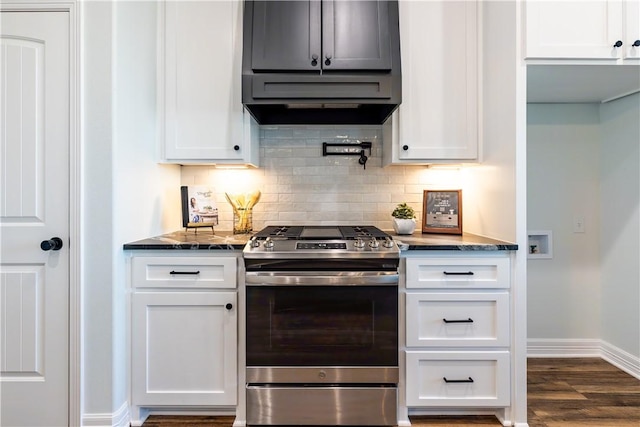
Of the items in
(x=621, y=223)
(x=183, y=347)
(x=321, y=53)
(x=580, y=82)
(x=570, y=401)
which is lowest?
(x=570, y=401)

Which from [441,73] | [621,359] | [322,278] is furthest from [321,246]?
[621,359]

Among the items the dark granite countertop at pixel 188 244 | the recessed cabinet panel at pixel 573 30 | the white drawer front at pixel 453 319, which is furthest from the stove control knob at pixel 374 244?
the recessed cabinet panel at pixel 573 30

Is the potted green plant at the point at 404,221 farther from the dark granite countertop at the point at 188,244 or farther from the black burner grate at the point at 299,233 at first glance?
the dark granite countertop at the point at 188,244

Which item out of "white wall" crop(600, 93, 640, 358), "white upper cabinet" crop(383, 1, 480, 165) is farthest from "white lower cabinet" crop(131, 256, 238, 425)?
"white wall" crop(600, 93, 640, 358)

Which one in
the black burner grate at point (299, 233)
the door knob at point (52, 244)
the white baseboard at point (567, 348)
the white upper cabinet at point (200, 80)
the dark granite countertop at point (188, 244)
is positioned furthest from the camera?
the white baseboard at point (567, 348)

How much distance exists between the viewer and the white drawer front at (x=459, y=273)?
181 cm

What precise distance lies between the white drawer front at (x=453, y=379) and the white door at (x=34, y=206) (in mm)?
1672

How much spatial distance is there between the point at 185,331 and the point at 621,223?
272cm

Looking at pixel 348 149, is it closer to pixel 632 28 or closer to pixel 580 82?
pixel 580 82

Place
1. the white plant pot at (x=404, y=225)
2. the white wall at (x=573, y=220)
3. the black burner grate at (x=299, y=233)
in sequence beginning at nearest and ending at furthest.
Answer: the black burner grate at (x=299, y=233), the white plant pot at (x=404, y=225), the white wall at (x=573, y=220)

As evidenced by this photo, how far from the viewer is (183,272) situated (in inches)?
71.6

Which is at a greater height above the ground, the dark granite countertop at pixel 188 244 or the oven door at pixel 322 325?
the dark granite countertop at pixel 188 244

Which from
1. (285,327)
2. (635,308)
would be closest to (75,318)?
(285,327)

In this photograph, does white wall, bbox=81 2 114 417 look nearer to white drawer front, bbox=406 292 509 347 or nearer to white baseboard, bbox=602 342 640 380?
white drawer front, bbox=406 292 509 347
